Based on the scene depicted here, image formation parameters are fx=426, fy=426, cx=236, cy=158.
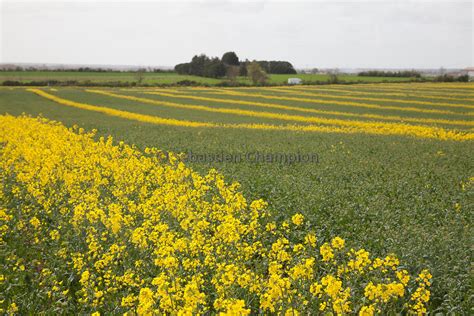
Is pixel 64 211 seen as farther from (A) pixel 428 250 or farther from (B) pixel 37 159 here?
(A) pixel 428 250

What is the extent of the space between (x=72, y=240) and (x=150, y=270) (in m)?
2.03

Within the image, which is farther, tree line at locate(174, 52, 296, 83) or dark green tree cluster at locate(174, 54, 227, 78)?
dark green tree cluster at locate(174, 54, 227, 78)

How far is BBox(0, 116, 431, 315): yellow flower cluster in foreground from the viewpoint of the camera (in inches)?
187

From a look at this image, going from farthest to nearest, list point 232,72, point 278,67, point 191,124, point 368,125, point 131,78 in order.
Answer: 1. point 278,67
2. point 232,72
3. point 131,78
4. point 191,124
5. point 368,125

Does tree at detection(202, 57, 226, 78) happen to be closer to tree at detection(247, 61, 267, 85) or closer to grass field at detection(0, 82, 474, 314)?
tree at detection(247, 61, 267, 85)

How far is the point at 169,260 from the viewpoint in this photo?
4641 mm

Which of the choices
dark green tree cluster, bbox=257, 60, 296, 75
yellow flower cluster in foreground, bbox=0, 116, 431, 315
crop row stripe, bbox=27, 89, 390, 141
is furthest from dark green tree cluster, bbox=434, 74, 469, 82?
yellow flower cluster in foreground, bbox=0, 116, 431, 315

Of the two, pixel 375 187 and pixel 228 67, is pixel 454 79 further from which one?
pixel 375 187

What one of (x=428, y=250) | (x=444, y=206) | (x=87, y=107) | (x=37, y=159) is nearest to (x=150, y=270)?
(x=428, y=250)

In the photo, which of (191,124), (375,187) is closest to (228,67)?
(191,124)

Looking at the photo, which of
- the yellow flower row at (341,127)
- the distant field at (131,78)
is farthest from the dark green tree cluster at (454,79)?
the yellow flower row at (341,127)

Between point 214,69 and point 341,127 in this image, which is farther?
point 214,69

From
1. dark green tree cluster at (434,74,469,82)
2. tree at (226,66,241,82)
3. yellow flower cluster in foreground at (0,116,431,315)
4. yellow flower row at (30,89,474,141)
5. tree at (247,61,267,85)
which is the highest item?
tree at (226,66,241,82)

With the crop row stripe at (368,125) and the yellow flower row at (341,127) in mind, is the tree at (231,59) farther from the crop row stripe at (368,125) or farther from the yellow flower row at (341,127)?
the yellow flower row at (341,127)
